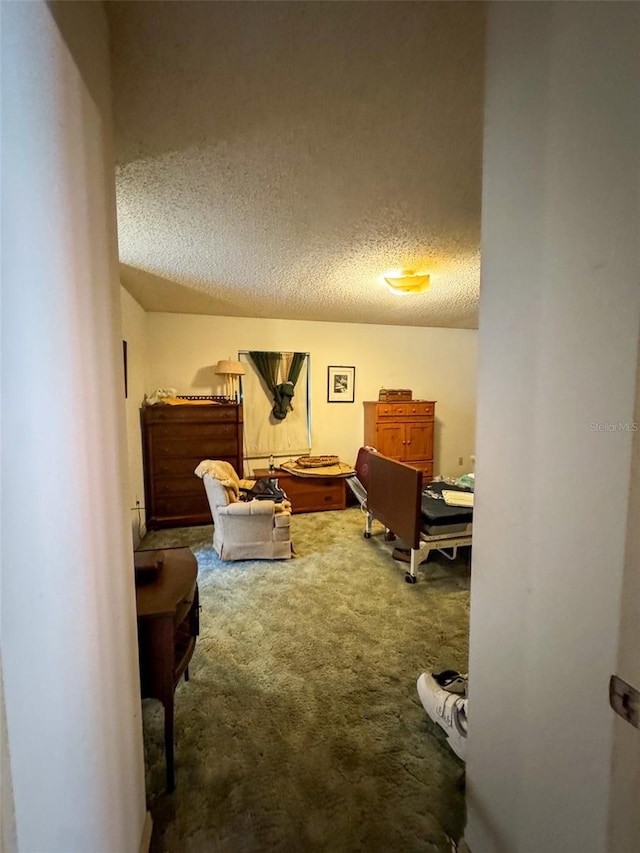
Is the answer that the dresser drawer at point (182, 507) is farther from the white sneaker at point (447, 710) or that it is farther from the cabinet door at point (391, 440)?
the white sneaker at point (447, 710)

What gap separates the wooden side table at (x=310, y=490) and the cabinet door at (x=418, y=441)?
1094 millimetres

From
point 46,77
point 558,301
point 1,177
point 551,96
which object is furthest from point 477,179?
point 1,177

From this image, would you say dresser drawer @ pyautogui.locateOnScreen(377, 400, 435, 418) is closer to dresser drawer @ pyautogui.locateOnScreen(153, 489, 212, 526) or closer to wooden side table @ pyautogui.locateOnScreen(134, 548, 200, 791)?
dresser drawer @ pyautogui.locateOnScreen(153, 489, 212, 526)

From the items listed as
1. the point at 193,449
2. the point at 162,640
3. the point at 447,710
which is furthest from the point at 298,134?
the point at 193,449

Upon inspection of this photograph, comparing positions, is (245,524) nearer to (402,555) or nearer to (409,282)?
(402,555)

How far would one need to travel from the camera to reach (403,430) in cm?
494

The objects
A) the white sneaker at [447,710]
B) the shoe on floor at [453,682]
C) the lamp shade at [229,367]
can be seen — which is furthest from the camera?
the lamp shade at [229,367]

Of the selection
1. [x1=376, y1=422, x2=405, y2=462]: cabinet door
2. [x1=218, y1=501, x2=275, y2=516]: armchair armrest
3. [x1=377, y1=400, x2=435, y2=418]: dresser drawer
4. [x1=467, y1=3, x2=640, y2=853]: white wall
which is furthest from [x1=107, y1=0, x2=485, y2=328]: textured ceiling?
[x1=376, y1=422, x2=405, y2=462]: cabinet door

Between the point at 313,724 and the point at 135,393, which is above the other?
the point at 135,393

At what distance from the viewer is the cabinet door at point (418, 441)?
497cm

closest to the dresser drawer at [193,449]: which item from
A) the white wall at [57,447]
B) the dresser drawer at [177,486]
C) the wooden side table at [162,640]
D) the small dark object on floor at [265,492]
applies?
the dresser drawer at [177,486]

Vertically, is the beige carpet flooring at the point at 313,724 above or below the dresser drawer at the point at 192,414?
below

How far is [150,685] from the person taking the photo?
4.32 feet

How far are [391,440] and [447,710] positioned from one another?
359 centimetres
